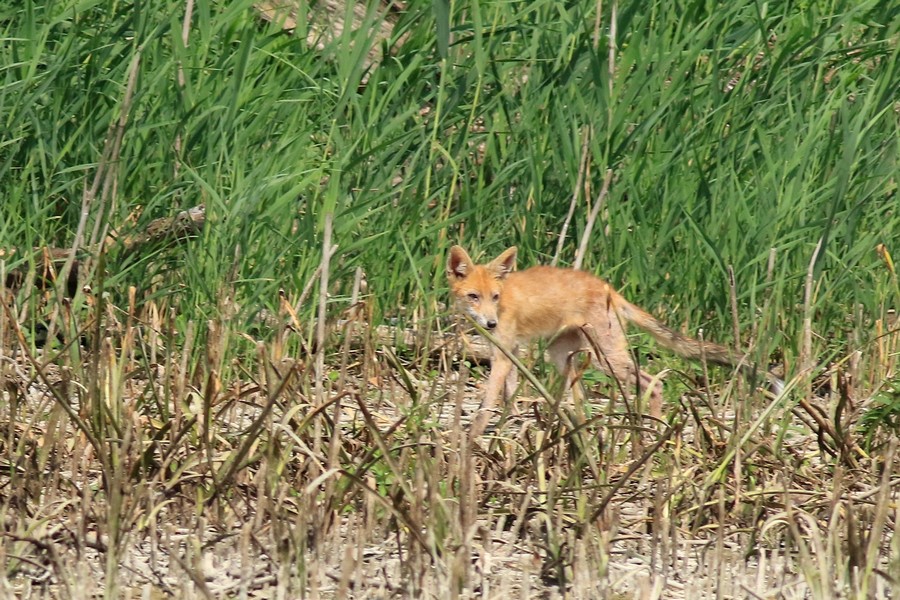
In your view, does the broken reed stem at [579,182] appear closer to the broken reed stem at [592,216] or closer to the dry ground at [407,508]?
the broken reed stem at [592,216]

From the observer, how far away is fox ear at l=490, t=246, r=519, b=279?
21.9 feet

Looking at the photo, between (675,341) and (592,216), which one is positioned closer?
(592,216)

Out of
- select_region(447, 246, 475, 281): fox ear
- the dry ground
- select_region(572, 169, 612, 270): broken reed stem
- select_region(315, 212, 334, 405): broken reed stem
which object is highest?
select_region(572, 169, 612, 270): broken reed stem

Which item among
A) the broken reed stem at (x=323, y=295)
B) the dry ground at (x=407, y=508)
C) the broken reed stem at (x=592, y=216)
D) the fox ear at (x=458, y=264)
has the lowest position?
the dry ground at (x=407, y=508)

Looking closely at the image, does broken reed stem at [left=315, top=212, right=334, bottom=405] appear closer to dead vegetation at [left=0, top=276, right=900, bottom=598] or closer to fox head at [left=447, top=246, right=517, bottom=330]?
dead vegetation at [left=0, top=276, right=900, bottom=598]

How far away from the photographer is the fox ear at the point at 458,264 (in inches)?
263

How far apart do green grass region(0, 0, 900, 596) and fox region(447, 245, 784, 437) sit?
154 mm

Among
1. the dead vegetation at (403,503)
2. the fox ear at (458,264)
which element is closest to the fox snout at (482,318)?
the fox ear at (458,264)

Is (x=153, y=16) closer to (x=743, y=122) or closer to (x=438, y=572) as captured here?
(x=743, y=122)

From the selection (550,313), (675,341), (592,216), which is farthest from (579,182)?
(550,313)

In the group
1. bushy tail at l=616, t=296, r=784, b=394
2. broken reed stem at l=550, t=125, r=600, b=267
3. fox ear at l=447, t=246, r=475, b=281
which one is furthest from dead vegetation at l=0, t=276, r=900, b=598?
fox ear at l=447, t=246, r=475, b=281

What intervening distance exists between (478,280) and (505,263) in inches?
5.9

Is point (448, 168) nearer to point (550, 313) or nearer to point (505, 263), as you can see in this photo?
point (505, 263)

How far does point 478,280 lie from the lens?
6859 mm
